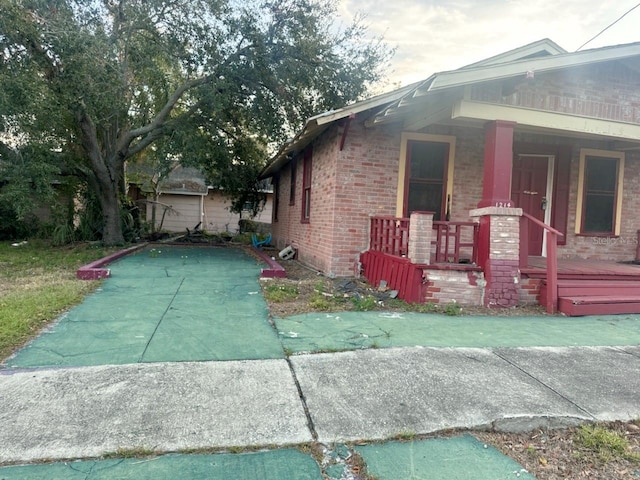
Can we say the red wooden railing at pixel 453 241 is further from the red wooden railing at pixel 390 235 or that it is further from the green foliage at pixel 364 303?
the green foliage at pixel 364 303

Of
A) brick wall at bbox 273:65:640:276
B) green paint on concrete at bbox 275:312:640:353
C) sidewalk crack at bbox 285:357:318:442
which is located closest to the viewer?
sidewalk crack at bbox 285:357:318:442

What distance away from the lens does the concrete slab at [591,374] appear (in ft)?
9.84

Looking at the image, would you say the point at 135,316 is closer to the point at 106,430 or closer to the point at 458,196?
the point at 106,430

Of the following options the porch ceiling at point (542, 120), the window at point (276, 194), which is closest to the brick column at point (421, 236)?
the porch ceiling at point (542, 120)

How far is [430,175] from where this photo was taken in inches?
312

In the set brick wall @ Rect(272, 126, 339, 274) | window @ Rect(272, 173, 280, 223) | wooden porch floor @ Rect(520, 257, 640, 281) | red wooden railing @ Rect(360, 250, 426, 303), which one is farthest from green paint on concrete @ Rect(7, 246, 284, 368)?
window @ Rect(272, 173, 280, 223)

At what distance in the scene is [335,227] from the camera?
7625 mm

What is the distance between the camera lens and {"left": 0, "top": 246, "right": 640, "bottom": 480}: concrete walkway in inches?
92.4

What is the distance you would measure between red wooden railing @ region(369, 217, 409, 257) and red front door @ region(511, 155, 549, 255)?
2.96 meters

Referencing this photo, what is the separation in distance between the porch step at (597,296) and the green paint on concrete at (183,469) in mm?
5087

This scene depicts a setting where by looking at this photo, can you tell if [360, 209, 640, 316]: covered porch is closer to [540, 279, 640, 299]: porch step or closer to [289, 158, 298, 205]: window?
[540, 279, 640, 299]: porch step

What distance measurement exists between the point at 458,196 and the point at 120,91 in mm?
8176

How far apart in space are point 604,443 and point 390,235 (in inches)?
180

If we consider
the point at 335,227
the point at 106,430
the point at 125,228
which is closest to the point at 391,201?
the point at 335,227
